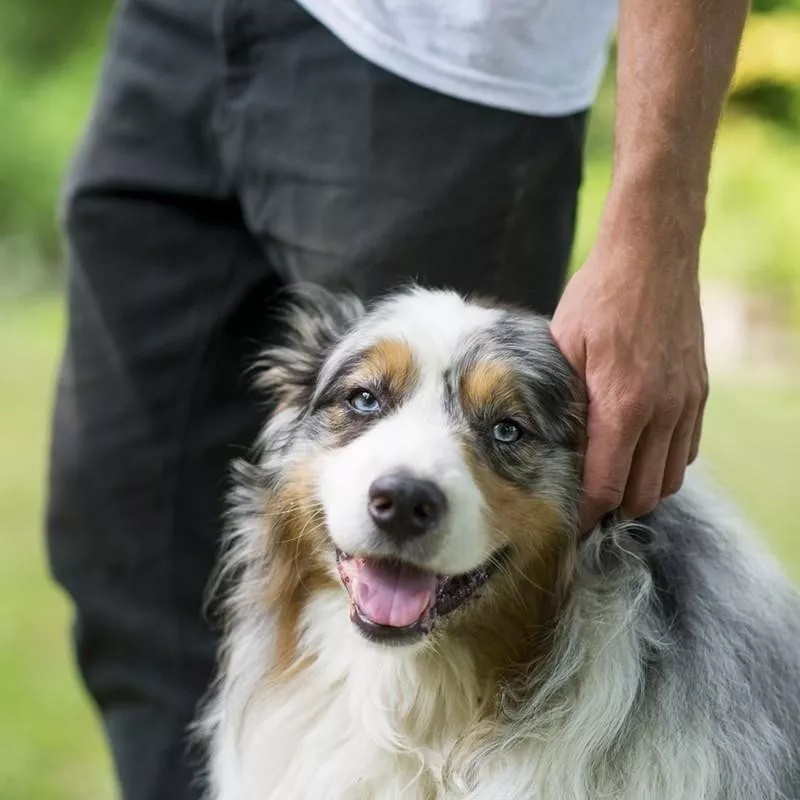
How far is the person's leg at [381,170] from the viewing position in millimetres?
2033

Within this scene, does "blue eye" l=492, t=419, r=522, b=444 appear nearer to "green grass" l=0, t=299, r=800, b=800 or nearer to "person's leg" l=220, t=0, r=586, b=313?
"person's leg" l=220, t=0, r=586, b=313

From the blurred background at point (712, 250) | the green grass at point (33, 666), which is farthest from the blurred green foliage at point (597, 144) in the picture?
the green grass at point (33, 666)

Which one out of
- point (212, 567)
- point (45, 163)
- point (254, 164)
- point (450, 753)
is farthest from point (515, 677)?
point (45, 163)

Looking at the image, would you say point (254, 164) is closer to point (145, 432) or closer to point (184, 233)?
point (184, 233)

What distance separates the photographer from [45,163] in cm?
896

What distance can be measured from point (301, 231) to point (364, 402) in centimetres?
37

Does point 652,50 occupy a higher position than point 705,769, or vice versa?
point 652,50

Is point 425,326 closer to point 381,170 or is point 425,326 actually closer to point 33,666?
point 381,170

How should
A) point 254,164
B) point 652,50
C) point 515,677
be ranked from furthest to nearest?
point 254,164 → point 515,677 → point 652,50

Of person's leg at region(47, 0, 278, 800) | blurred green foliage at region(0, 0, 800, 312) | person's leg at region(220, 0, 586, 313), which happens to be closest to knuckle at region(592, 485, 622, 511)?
person's leg at region(220, 0, 586, 313)

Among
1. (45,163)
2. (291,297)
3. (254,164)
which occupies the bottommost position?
(45,163)

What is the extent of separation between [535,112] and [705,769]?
1035 mm

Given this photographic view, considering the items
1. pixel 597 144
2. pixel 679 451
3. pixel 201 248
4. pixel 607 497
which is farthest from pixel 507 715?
pixel 597 144

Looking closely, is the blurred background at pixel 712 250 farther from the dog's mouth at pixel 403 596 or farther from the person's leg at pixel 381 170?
the dog's mouth at pixel 403 596
